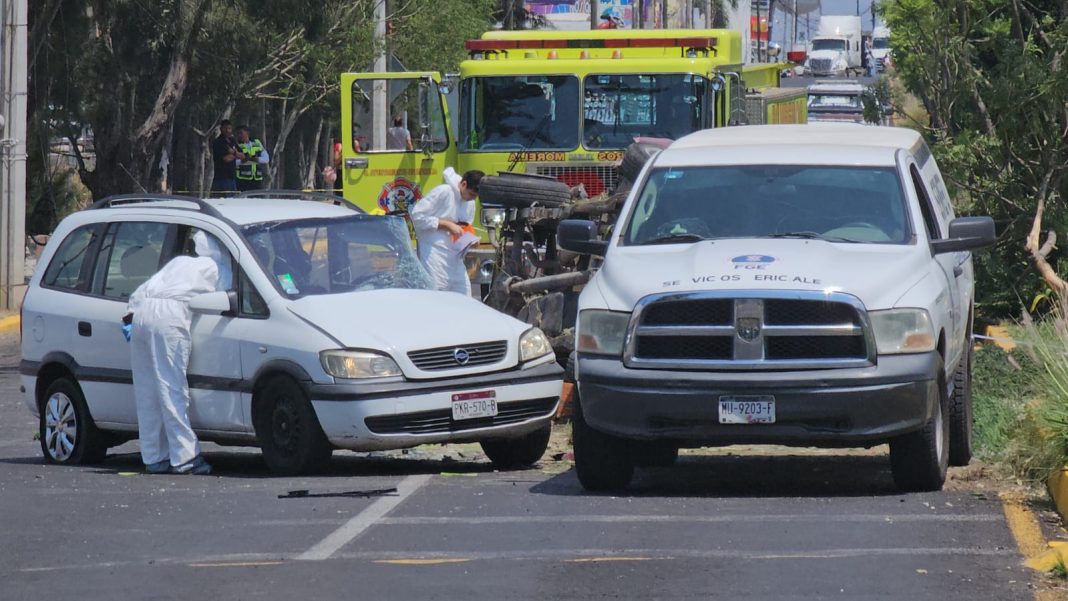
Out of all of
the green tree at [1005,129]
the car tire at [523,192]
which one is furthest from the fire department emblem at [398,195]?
the green tree at [1005,129]

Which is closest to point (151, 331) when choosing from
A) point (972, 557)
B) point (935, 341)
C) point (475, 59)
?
point (935, 341)

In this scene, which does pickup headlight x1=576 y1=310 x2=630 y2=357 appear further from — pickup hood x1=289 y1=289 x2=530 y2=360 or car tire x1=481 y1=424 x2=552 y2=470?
car tire x1=481 y1=424 x2=552 y2=470

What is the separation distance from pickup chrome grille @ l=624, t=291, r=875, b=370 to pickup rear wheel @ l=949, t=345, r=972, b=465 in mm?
1612

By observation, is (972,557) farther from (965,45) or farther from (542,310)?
(965,45)

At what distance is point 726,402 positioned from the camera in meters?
9.20

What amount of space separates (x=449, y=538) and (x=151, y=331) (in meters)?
3.36

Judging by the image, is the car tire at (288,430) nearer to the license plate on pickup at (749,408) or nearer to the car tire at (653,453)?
the car tire at (653,453)

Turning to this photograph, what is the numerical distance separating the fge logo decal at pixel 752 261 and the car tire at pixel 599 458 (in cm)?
113

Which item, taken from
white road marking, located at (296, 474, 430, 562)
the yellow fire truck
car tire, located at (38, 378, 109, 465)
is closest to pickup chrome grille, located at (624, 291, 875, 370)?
white road marking, located at (296, 474, 430, 562)

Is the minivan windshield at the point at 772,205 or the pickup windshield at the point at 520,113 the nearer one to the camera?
the minivan windshield at the point at 772,205

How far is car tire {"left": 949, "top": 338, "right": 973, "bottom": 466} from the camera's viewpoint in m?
10.7

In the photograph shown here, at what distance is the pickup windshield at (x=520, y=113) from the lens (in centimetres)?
1914

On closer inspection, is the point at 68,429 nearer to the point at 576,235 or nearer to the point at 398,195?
the point at 576,235

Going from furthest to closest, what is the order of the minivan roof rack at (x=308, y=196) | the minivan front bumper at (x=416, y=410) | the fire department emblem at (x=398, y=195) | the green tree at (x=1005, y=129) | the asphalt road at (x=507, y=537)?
the fire department emblem at (x=398, y=195), the green tree at (x=1005, y=129), the minivan roof rack at (x=308, y=196), the minivan front bumper at (x=416, y=410), the asphalt road at (x=507, y=537)
